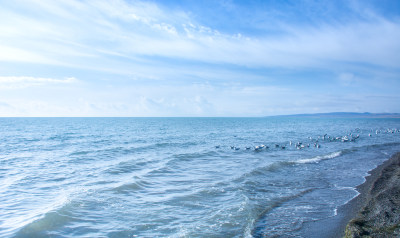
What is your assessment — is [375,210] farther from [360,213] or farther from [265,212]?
[265,212]

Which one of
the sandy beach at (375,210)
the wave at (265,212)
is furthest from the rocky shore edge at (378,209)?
the wave at (265,212)

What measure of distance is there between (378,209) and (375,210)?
161 mm

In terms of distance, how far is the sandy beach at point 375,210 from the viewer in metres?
7.62

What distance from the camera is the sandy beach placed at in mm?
7617

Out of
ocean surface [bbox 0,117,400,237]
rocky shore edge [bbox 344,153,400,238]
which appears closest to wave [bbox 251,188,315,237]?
ocean surface [bbox 0,117,400,237]

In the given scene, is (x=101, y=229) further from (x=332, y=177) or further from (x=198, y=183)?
(x=332, y=177)

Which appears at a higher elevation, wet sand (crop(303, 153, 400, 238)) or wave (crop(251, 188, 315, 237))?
wet sand (crop(303, 153, 400, 238))

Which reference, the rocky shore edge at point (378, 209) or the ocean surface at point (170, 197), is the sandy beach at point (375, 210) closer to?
the rocky shore edge at point (378, 209)

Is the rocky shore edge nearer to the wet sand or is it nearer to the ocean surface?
the wet sand

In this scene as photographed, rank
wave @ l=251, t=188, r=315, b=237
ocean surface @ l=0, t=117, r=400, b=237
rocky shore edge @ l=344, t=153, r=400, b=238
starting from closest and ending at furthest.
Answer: rocky shore edge @ l=344, t=153, r=400, b=238 < wave @ l=251, t=188, r=315, b=237 < ocean surface @ l=0, t=117, r=400, b=237

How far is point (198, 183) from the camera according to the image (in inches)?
615

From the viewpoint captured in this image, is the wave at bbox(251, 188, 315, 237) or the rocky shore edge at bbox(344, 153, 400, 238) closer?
the rocky shore edge at bbox(344, 153, 400, 238)

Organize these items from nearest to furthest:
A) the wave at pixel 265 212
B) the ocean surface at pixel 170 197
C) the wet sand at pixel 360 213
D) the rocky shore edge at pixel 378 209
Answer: the rocky shore edge at pixel 378 209 < the wet sand at pixel 360 213 < the wave at pixel 265 212 < the ocean surface at pixel 170 197

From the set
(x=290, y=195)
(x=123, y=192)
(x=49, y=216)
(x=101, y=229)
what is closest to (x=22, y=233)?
(x=49, y=216)
